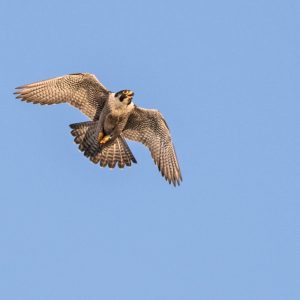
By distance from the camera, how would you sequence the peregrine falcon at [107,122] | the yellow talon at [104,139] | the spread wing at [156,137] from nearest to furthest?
the peregrine falcon at [107,122] < the yellow talon at [104,139] < the spread wing at [156,137]

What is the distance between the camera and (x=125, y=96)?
22.4m

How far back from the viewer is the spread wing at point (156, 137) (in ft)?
76.4

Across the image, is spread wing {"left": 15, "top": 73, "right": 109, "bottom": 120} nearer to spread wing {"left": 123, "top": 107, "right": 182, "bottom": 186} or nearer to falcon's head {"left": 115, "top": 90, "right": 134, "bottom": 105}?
falcon's head {"left": 115, "top": 90, "right": 134, "bottom": 105}

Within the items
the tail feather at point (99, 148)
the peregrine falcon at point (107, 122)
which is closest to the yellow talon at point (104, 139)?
the peregrine falcon at point (107, 122)

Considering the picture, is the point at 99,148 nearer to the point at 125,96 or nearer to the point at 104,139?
the point at 104,139

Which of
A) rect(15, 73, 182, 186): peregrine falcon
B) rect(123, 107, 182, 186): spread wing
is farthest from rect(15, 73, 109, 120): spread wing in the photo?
rect(123, 107, 182, 186): spread wing

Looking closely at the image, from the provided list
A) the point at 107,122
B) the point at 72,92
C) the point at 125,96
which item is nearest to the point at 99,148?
the point at 107,122

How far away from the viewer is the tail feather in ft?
76.5

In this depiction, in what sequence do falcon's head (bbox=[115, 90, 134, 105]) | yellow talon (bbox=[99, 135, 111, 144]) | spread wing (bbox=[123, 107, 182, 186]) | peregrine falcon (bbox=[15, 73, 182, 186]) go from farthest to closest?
1. spread wing (bbox=[123, 107, 182, 186])
2. yellow talon (bbox=[99, 135, 111, 144])
3. peregrine falcon (bbox=[15, 73, 182, 186])
4. falcon's head (bbox=[115, 90, 134, 105])

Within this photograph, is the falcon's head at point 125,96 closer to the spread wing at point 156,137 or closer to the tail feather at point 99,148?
the spread wing at point 156,137

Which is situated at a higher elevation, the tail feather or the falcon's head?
the falcon's head

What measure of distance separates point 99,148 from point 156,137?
4.15 feet

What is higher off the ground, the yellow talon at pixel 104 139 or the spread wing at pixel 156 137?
the spread wing at pixel 156 137

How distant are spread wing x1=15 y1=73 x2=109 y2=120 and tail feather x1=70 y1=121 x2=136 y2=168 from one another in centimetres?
32
